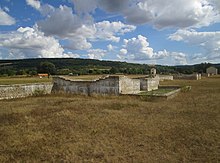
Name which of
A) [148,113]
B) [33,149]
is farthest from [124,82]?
[33,149]

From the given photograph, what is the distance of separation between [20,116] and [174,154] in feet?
25.8

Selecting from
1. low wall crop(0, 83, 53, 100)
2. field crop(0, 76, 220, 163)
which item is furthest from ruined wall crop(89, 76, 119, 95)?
field crop(0, 76, 220, 163)

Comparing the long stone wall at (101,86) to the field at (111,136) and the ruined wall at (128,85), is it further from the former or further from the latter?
the field at (111,136)

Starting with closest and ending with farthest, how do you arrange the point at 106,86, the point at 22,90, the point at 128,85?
the point at 22,90, the point at 106,86, the point at 128,85

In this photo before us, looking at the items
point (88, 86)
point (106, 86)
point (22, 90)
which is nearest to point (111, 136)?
point (106, 86)

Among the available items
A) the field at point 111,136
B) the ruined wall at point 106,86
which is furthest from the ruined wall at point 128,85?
the field at point 111,136

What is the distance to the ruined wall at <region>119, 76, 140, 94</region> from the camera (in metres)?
20.6

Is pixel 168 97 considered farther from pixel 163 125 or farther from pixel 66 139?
pixel 66 139

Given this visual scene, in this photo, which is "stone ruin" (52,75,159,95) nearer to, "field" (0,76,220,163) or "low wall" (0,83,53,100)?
"low wall" (0,83,53,100)

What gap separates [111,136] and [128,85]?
14.1 metres

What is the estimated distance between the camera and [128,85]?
2202cm

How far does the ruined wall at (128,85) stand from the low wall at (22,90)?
7.49m

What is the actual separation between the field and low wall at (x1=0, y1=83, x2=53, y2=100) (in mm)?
8429

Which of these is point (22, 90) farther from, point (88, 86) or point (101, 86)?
point (101, 86)
